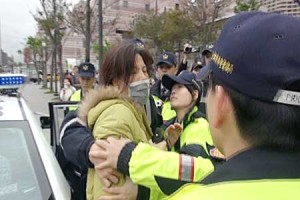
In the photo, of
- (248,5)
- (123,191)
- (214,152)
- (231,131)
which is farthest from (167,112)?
(248,5)

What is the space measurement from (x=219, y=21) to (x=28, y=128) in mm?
18078

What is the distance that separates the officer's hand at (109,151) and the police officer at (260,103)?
588 millimetres

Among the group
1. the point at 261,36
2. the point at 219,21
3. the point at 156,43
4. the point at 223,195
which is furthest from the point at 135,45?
the point at 156,43

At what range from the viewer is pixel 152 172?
1402 mm

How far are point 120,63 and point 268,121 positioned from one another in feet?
3.58

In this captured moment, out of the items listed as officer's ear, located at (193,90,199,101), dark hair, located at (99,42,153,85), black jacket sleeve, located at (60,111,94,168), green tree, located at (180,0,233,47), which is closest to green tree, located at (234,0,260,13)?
green tree, located at (180,0,233,47)

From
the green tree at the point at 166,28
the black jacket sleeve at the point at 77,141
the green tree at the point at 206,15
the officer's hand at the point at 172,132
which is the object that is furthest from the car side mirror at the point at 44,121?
the green tree at the point at 166,28

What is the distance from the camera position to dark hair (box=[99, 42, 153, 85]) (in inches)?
75.1

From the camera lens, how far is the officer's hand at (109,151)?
1475mm

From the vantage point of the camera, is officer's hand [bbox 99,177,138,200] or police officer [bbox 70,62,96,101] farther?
police officer [bbox 70,62,96,101]

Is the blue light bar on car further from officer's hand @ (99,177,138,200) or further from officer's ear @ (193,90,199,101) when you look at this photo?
officer's hand @ (99,177,138,200)

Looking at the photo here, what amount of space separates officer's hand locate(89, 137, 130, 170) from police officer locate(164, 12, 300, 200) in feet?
1.93

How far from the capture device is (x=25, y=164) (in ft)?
7.21

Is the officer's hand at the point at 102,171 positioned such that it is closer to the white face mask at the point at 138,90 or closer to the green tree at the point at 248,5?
the white face mask at the point at 138,90
